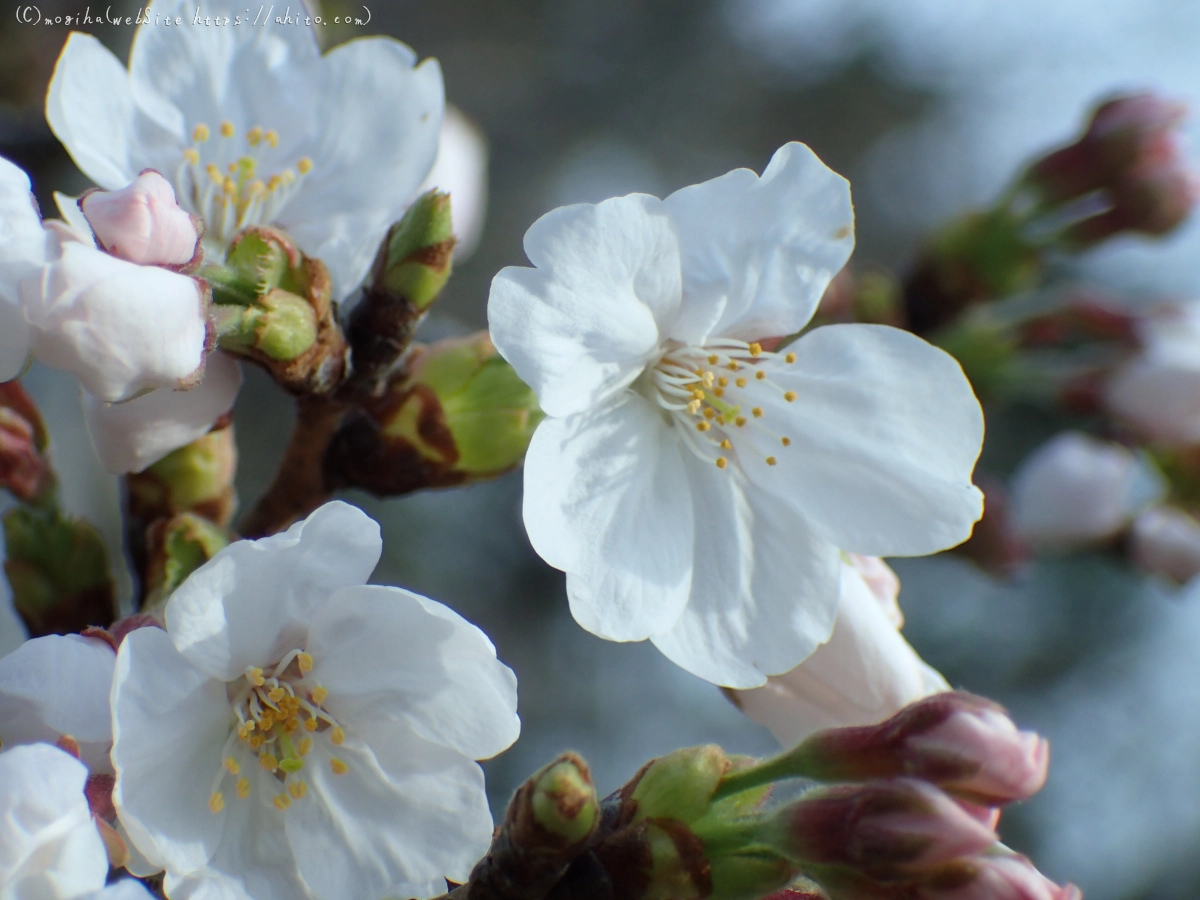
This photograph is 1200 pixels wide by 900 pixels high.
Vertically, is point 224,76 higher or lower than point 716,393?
higher

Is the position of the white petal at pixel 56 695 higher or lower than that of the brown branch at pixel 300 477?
higher

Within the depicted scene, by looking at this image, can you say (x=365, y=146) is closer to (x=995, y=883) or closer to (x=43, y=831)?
(x=43, y=831)

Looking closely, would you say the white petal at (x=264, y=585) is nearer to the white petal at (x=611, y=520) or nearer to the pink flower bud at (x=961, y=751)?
the white petal at (x=611, y=520)

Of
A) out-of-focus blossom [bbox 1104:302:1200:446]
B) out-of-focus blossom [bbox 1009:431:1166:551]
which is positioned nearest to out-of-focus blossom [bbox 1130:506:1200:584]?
out-of-focus blossom [bbox 1009:431:1166:551]

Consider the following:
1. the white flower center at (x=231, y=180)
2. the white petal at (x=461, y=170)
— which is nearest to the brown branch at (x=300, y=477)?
the white flower center at (x=231, y=180)

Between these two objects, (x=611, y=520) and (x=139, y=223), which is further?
(x=611, y=520)

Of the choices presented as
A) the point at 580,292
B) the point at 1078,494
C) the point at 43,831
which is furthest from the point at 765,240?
the point at 1078,494

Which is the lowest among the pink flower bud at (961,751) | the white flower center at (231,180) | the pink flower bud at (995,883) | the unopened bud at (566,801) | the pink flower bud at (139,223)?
the unopened bud at (566,801)

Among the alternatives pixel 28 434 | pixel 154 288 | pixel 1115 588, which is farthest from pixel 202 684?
pixel 1115 588

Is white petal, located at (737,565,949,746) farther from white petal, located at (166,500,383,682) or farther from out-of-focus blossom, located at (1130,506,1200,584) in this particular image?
out-of-focus blossom, located at (1130,506,1200,584)
